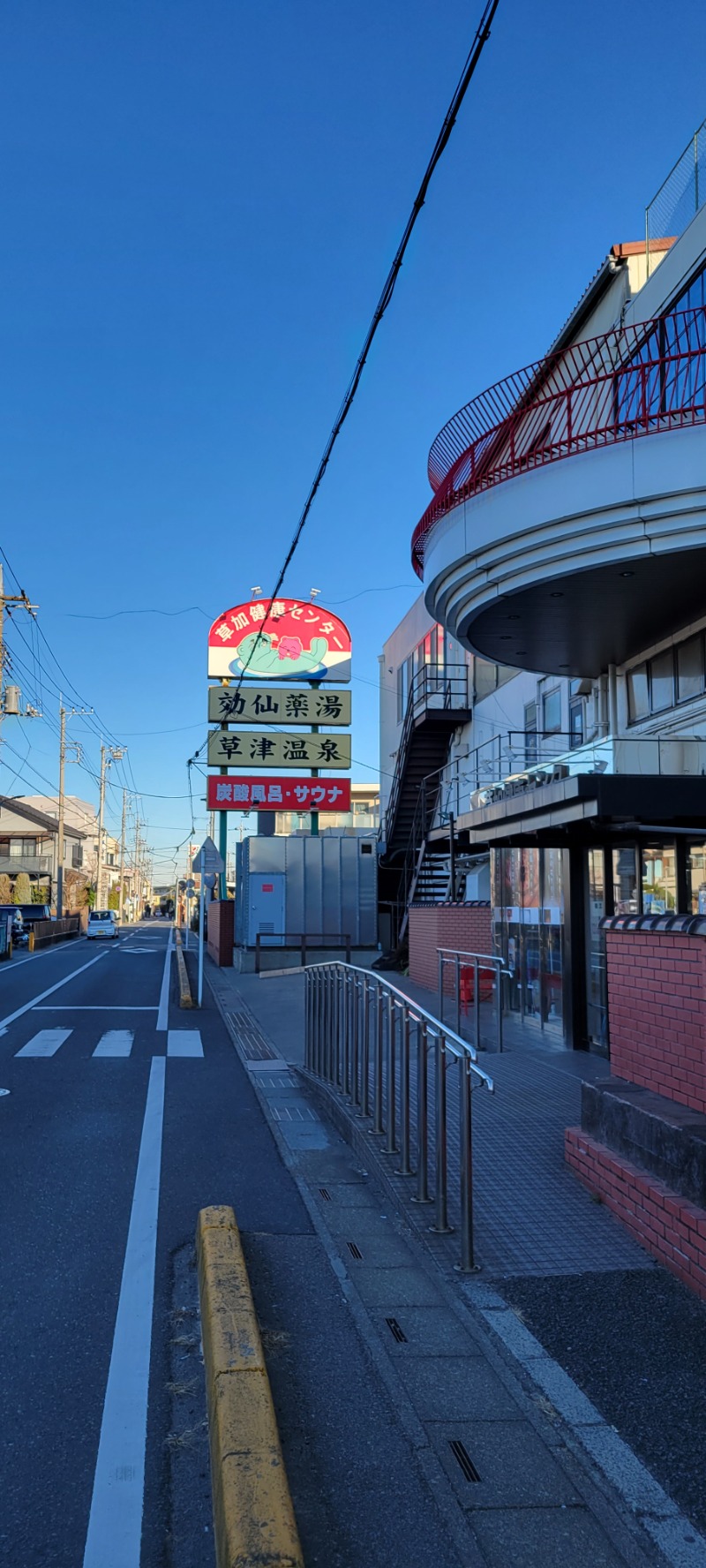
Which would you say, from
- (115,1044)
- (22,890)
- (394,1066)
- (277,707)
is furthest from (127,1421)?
(22,890)

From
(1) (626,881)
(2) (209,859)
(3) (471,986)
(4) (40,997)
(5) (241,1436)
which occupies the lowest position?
(4) (40,997)

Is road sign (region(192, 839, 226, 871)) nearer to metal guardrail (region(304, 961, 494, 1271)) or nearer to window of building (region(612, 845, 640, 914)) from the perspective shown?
metal guardrail (region(304, 961, 494, 1271))

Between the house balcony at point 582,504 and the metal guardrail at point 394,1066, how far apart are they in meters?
4.38

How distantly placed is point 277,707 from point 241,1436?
35180 mm

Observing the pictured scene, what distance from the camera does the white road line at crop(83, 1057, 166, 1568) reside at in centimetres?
323

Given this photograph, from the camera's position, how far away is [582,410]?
10.7 meters

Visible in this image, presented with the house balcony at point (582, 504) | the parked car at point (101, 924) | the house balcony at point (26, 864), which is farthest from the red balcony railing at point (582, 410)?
the house balcony at point (26, 864)

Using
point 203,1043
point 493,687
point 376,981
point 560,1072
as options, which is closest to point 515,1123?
point 376,981

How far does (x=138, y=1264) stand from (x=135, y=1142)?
297cm

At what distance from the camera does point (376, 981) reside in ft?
26.9

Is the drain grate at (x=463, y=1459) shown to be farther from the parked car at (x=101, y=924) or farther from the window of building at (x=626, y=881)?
the parked car at (x=101, y=924)

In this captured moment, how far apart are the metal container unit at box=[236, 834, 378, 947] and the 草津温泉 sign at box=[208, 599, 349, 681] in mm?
10000

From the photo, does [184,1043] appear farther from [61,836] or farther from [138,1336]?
[61,836]

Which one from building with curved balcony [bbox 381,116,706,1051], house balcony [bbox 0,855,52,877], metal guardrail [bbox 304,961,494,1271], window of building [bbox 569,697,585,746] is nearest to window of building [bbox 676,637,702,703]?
building with curved balcony [bbox 381,116,706,1051]
